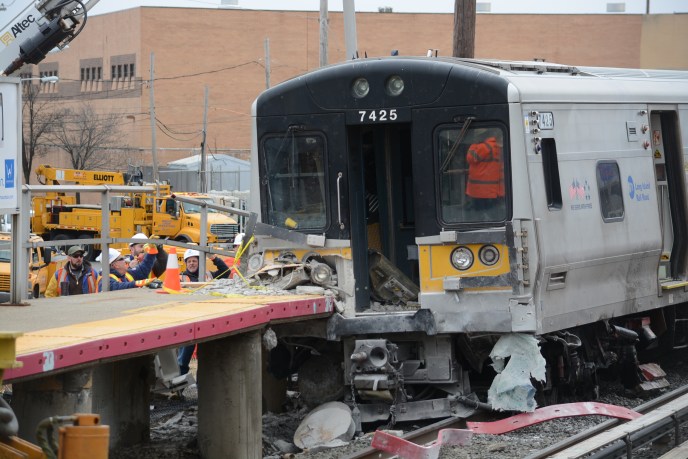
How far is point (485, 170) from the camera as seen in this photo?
984cm

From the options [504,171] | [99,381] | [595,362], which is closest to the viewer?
[99,381]

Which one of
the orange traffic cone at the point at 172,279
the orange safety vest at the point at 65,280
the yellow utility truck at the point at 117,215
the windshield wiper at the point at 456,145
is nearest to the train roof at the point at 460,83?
the windshield wiper at the point at 456,145

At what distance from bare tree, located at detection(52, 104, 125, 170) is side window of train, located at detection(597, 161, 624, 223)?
146 ft

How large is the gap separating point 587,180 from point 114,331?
539cm

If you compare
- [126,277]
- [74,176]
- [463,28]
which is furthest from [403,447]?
[74,176]

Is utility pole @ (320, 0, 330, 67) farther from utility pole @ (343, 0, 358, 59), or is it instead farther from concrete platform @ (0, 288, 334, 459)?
concrete platform @ (0, 288, 334, 459)

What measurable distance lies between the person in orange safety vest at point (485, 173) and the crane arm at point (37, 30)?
551cm

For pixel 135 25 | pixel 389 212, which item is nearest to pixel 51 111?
pixel 135 25

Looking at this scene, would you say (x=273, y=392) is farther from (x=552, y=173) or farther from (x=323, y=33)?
(x=323, y=33)

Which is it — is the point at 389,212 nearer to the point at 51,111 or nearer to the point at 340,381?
the point at 340,381

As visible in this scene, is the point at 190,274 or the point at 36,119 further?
the point at 36,119

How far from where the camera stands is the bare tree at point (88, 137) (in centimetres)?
5459

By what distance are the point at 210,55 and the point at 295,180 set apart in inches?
2063

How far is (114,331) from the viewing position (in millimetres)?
6957
